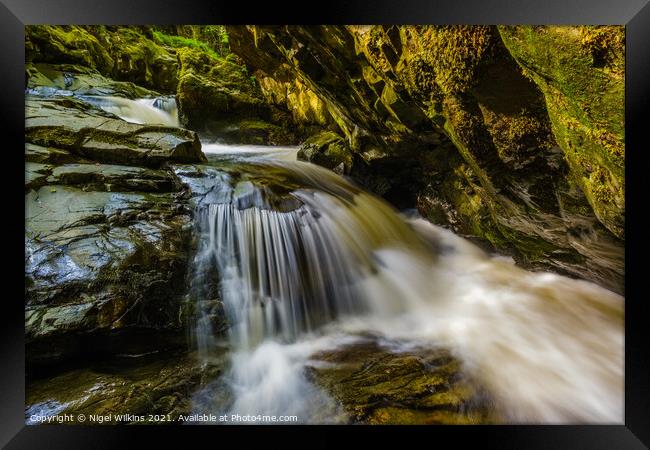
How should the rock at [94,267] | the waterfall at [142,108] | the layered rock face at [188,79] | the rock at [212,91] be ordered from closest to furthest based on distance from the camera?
the rock at [94,267] < the waterfall at [142,108] < the layered rock face at [188,79] < the rock at [212,91]

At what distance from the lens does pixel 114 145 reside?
3.42 m

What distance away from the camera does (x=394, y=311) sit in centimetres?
329

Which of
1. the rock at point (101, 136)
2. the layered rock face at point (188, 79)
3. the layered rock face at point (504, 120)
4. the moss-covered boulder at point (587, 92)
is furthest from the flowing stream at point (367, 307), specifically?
the layered rock face at point (188, 79)

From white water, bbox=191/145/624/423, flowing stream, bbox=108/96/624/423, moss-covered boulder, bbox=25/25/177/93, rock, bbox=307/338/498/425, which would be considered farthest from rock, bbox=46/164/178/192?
moss-covered boulder, bbox=25/25/177/93

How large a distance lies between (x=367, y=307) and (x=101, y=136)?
11.9ft

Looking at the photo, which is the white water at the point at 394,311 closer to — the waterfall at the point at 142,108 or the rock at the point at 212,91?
the waterfall at the point at 142,108

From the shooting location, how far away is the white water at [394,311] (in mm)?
2148

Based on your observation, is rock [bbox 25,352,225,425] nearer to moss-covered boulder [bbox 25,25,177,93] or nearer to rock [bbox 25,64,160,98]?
rock [bbox 25,64,160,98]

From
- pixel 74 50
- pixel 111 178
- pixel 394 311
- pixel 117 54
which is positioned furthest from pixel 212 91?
pixel 394 311

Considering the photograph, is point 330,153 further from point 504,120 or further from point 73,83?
point 73,83

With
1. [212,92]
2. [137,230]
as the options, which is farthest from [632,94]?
[212,92]

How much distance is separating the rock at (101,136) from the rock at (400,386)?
3.01 metres
